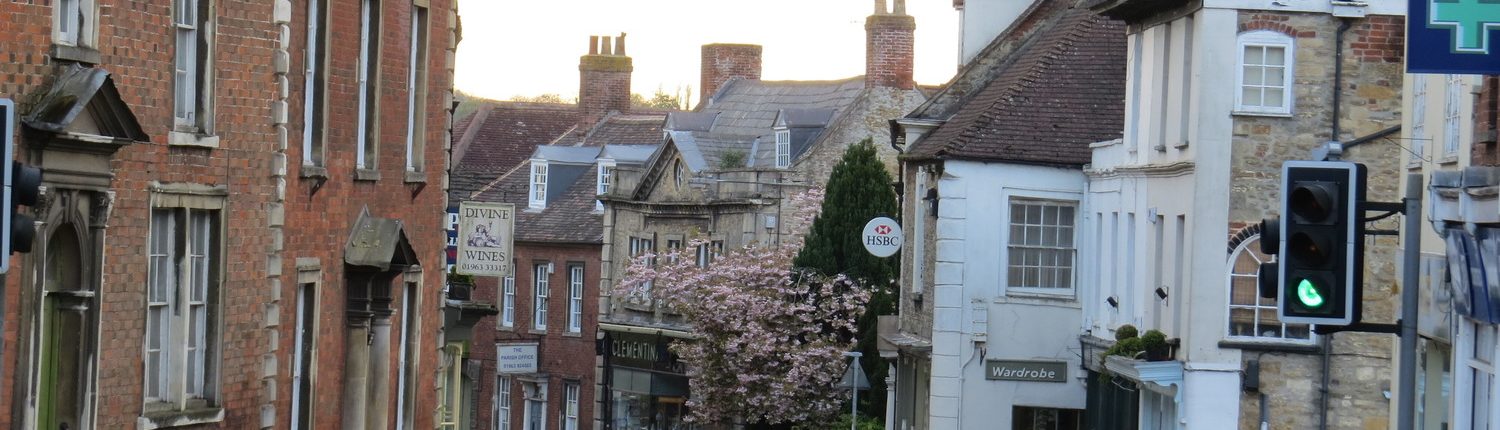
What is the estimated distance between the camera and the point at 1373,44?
2623 cm

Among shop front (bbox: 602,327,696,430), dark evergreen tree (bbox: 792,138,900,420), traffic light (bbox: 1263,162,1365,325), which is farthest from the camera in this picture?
shop front (bbox: 602,327,696,430)

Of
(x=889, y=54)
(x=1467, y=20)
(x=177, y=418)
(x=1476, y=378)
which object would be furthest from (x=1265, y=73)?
(x=889, y=54)

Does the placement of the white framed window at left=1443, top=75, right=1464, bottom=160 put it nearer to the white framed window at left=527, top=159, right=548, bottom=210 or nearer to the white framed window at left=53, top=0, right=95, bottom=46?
the white framed window at left=53, top=0, right=95, bottom=46

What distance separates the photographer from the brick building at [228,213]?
16484 mm

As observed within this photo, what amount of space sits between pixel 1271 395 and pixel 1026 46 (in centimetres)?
A: 1204

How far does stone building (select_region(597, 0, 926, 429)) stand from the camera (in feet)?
161

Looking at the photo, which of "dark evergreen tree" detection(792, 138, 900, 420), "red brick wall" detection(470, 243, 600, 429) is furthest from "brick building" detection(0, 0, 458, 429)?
"red brick wall" detection(470, 243, 600, 429)

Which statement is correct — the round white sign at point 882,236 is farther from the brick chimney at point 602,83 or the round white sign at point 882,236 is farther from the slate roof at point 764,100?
the brick chimney at point 602,83

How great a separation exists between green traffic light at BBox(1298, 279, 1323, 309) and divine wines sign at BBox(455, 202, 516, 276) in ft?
56.4

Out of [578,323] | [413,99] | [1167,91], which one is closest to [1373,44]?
[1167,91]

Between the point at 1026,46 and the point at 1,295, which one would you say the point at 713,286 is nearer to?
the point at 1026,46

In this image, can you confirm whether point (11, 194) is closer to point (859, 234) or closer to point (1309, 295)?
point (1309, 295)

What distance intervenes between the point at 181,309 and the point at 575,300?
3615 cm

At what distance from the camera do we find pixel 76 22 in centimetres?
1672
